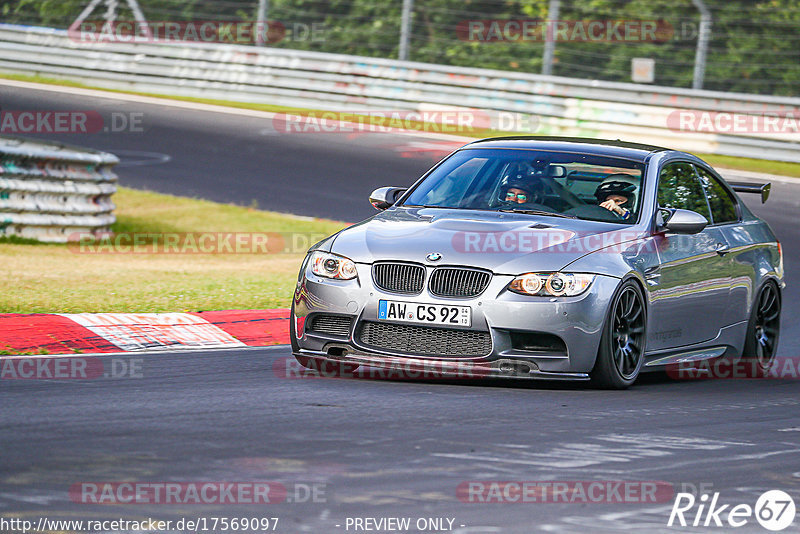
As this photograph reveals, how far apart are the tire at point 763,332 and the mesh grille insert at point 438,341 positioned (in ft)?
9.87

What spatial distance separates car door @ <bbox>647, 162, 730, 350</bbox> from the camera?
8656mm

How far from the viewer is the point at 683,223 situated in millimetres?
8656

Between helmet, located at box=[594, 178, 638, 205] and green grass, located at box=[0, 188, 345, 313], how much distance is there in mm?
3486

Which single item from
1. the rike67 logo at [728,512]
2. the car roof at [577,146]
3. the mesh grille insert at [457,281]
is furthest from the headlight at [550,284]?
the rike67 logo at [728,512]

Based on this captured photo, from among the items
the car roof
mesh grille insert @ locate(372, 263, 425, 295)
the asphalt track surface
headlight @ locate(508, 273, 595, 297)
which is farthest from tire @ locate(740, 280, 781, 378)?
mesh grille insert @ locate(372, 263, 425, 295)

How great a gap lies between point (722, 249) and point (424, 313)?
2.75 metres

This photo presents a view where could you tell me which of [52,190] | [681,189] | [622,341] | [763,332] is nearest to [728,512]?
[622,341]

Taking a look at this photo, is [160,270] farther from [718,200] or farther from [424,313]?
[424,313]

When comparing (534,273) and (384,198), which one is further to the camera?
(384,198)

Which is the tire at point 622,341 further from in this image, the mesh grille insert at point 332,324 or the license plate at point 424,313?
the mesh grille insert at point 332,324

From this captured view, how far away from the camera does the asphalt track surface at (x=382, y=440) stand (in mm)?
5141

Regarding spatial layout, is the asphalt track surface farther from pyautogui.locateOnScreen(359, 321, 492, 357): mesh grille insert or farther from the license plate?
the license plate

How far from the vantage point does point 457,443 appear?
20.8 ft

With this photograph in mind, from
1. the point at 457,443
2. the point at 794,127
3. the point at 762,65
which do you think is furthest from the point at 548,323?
the point at 762,65
